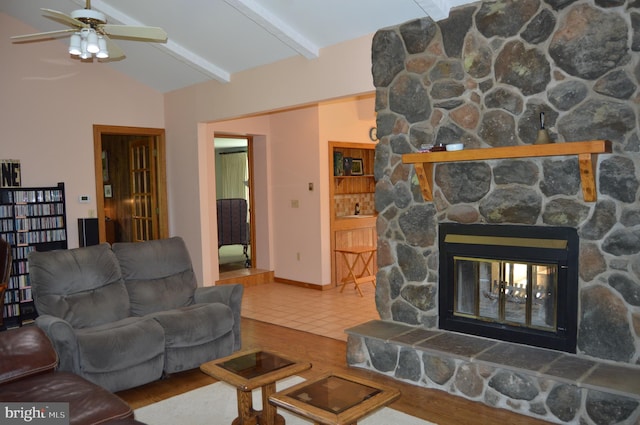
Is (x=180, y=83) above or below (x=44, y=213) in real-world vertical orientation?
above

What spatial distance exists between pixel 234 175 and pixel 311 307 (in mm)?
6892

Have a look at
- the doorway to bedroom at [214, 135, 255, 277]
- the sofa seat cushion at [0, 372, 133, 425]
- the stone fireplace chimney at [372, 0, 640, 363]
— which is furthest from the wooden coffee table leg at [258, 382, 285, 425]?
the doorway to bedroom at [214, 135, 255, 277]

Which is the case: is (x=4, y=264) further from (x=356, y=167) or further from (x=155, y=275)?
(x=356, y=167)

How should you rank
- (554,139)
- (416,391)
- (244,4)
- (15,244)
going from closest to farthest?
1. (554,139)
2. (416,391)
3. (244,4)
4. (15,244)

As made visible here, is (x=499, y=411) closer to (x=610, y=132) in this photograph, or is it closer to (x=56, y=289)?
(x=610, y=132)

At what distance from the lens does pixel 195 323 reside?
12.6ft

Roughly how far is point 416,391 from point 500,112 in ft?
6.67

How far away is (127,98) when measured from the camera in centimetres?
670

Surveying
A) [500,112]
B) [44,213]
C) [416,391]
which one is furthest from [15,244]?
[500,112]

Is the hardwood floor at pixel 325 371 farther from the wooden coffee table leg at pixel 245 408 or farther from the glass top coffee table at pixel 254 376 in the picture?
the wooden coffee table leg at pixel 245 408

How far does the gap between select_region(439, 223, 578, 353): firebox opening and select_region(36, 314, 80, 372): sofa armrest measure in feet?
8.52

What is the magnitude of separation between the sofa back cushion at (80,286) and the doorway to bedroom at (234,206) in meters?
3.49

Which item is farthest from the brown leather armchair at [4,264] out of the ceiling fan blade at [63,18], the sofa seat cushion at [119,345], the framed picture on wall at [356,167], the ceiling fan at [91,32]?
the framed picture on wall at [356,167]

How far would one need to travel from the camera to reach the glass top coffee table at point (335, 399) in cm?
228
